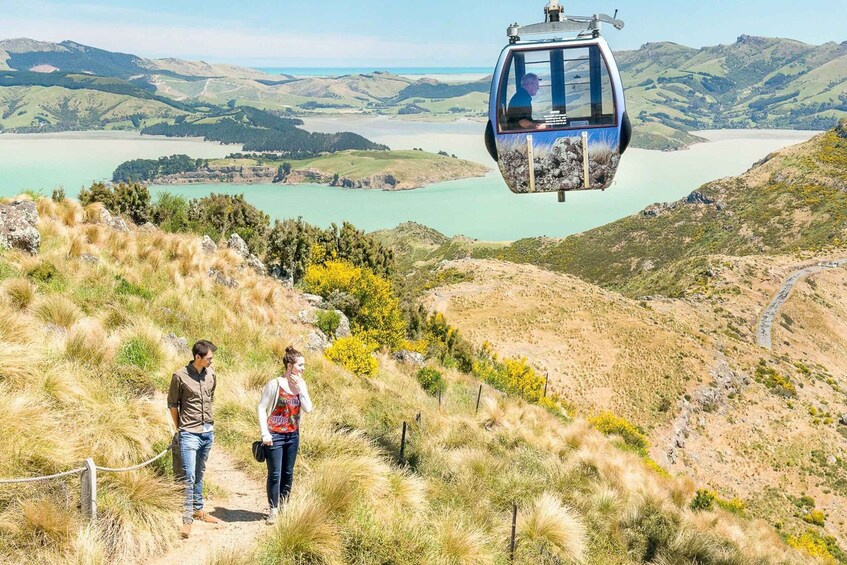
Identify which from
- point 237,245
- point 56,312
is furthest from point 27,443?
point 237,245

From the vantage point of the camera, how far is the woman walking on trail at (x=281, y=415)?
629 cm

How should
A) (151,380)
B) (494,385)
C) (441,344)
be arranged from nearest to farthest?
1. (151,380)
2. (494,385)
3. (441,344)

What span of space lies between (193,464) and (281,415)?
3.44 ft

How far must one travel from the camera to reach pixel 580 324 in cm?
5341

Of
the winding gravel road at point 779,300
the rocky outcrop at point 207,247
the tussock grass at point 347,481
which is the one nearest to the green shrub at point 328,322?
the rocky outcrop at point 207,247

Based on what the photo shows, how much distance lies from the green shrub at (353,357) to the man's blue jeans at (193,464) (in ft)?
29.8

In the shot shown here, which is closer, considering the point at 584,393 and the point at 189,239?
the point at 189,239

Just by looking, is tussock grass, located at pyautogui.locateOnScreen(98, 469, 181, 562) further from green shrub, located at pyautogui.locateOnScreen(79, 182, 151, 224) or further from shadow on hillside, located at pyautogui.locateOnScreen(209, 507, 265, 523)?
green shrub, located at pyautogui.locateOnScreen(79, 182, 151, 224)

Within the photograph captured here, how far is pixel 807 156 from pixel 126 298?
167503 millimetres

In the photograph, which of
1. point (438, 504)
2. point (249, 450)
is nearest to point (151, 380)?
point (249, 450)

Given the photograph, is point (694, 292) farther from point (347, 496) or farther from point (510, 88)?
point (347, 496)

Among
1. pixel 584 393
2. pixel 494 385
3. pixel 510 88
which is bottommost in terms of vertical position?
pixel 584 393

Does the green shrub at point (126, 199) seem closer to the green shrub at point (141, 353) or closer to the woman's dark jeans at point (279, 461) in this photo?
the green shrub at point (141, 353)

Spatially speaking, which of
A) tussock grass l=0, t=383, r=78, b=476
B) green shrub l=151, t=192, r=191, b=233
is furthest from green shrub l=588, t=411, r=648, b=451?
tussock grass l=0, t=383, r=78, b=476
